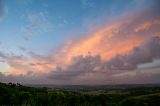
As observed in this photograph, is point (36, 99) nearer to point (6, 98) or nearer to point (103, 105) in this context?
point (6, 98)

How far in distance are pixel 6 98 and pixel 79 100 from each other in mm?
32963

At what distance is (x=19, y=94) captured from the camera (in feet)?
302

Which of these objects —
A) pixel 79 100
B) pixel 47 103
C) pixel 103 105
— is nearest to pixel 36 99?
pixel 47 103

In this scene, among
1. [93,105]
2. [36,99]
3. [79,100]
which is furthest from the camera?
[79,100]

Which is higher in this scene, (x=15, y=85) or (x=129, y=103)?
(x=15, y=85)

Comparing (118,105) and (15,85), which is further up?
(15,85)

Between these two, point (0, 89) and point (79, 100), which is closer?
point (0, 89)

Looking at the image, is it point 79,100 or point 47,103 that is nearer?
point 47,103

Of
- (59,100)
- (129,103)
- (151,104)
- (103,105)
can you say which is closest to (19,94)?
(59,100)

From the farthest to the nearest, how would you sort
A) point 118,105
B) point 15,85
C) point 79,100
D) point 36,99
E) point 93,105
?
1. point 15,85
2. point 79,100
3. point 93,105
4. point 36,99
5. point 118,105

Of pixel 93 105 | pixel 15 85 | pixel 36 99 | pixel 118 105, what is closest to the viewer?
pixel 118 105

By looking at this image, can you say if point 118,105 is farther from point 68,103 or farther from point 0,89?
point 0,89

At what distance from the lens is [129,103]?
83.4 meters

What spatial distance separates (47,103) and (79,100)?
59.2ft
